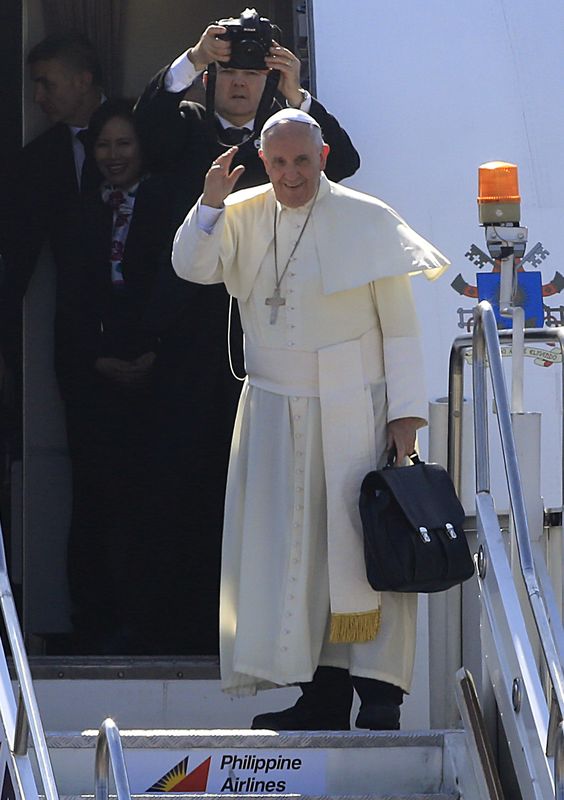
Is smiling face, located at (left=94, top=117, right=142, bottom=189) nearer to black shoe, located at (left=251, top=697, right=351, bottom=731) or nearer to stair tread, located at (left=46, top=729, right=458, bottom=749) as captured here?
black shoe, located at (left=251, top=697, right=351, bottom=731)

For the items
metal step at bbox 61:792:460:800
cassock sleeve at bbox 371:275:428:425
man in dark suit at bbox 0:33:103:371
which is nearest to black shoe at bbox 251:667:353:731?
metal step at bbox 61:792:460:800

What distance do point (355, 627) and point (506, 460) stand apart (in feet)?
2.51

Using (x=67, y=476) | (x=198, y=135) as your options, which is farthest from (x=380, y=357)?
(x=67, y=476)

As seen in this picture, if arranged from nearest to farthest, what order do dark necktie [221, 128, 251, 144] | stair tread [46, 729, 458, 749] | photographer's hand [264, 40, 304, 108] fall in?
stair tread [46, 729, 458, 749] < photographer's hand [264, 40, 304, 108] < dark necktie [221, 128, 251, 144]

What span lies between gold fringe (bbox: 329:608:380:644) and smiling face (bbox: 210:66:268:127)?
1527 mm

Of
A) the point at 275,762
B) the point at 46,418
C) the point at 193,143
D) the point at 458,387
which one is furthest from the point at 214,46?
the point at 275,762

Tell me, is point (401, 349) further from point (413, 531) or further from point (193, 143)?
point (193, 143)

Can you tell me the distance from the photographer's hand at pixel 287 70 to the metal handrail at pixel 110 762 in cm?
213

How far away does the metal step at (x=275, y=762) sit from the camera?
3926 millimetres

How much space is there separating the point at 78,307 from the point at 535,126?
1.56 metres

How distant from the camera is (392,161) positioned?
5070 mm

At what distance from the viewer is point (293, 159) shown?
4141 millimetres

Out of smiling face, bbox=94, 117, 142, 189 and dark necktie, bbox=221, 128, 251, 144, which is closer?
dark necktie, bbox=221, 128, 251, 144

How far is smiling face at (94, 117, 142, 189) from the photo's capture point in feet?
17.6
